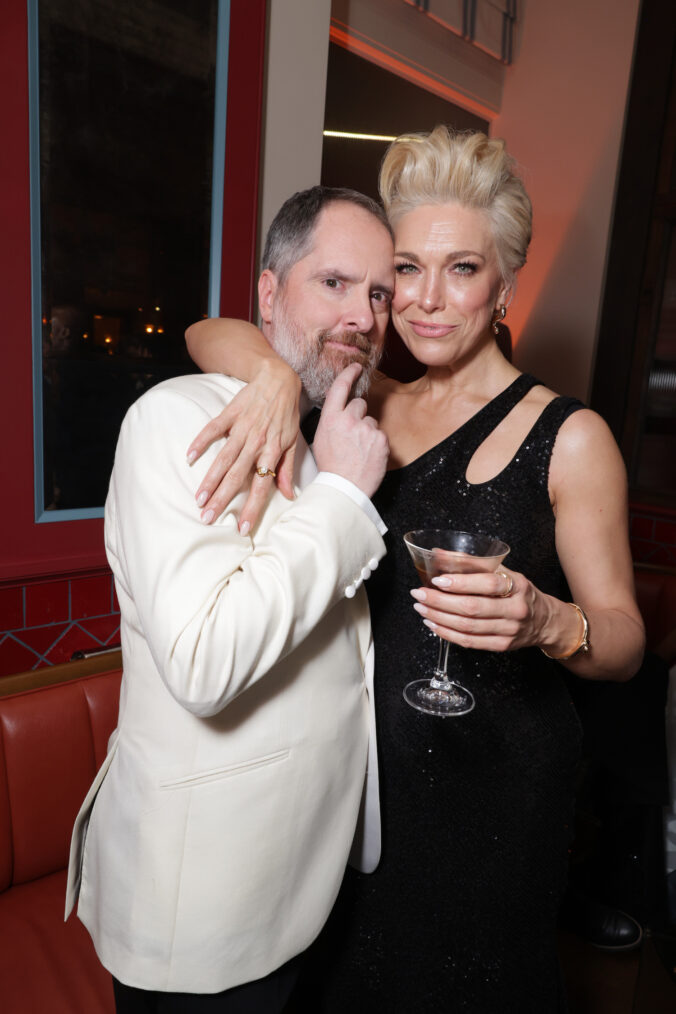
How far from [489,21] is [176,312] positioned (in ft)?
10.4

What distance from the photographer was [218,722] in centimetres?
110

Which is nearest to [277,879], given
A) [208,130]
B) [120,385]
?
[120,385]

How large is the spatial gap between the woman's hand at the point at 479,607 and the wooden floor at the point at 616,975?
4.11 feet

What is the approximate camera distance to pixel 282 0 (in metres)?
2.56

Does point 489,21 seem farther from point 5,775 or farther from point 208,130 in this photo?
point 5,775

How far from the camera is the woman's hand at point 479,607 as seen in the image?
102 centimetres

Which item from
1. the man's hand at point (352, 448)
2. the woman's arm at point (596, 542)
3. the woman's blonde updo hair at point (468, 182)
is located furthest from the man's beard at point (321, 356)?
the woman's arm at point (596, 542)

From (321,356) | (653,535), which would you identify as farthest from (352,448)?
(653,535)

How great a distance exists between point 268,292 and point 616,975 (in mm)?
2684

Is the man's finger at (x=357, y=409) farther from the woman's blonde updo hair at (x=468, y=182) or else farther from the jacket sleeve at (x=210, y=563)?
the woman's blonde updo hair at (x=468, y=182)

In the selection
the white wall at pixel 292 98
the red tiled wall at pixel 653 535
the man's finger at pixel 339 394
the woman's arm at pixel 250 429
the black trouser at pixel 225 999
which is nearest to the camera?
the woman's arm at pixel 250 429

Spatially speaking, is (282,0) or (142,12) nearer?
(142,12)

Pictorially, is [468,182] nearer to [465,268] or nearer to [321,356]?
[465,268]

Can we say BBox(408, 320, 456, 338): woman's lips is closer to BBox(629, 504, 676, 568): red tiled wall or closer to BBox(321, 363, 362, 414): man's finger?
BBox(321, 363, 362, 414): man's finger
